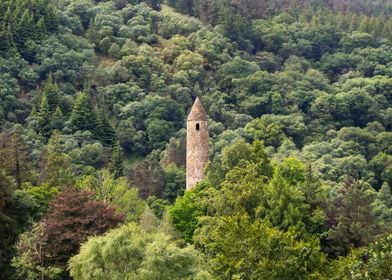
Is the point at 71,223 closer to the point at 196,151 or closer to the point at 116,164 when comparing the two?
the point at 196,151

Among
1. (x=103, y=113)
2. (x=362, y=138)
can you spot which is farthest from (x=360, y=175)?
(x=103, y=113)

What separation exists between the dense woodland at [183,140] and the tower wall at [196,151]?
9.51 ft

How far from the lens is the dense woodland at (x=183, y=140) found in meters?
38.6

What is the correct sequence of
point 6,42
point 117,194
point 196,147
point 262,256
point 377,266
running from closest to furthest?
1. point 377,266
2. point 262,256
3. point 196,147
4. point 117,194
5. point 6,42

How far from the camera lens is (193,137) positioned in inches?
2447

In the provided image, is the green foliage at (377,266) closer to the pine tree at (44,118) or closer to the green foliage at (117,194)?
the green foliage at (117,194)

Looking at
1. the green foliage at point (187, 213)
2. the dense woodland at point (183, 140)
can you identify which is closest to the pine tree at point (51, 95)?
the dense woodland at point (183, 140)

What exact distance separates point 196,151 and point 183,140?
117ft

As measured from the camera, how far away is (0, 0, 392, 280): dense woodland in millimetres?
38594

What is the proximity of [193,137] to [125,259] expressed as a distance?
2605cm

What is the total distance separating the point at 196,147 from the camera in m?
61.6

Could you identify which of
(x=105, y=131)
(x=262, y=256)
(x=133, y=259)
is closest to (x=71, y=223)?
(x=133, y=259)

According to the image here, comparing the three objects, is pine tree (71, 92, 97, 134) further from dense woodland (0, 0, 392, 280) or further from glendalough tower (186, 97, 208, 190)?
glendalough tower (186, 97, 208, 190)

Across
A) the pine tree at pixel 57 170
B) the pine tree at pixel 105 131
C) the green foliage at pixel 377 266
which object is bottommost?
the pine tree at pixel 105 131
